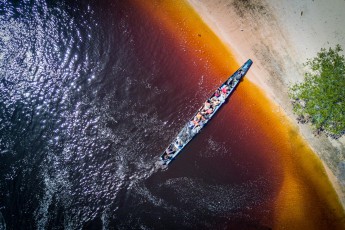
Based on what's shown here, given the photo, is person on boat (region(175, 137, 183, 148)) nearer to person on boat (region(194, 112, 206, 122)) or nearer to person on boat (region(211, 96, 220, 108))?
person on boat (region(194, 112, 206, 122))

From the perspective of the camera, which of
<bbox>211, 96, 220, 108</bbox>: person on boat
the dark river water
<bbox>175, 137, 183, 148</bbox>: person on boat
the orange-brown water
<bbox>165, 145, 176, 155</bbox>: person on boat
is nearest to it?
the dark river water

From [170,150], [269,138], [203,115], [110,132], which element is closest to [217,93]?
[203,115]

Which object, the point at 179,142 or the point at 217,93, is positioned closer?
the point at 179,142

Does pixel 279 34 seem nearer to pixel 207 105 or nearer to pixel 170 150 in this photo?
pixel 207 105

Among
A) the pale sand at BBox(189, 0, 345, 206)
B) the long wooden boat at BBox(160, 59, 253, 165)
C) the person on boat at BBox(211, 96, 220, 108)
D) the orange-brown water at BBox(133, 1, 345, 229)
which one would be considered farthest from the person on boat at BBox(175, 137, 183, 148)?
the pale sand at BBox(189, 0, 345, 206)

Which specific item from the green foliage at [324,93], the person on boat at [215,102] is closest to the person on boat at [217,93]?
the person on boat at [215,102]
